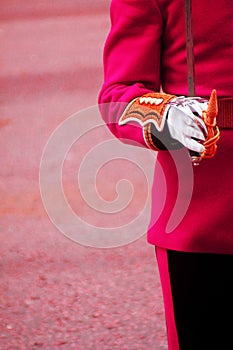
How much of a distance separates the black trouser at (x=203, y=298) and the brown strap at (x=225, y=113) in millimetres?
284

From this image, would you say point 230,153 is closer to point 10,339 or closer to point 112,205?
point 112,205

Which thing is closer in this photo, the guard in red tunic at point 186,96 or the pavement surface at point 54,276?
the guard in red tunic at point 186,96

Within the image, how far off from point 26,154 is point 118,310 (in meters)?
3.01

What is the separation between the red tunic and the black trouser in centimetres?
3

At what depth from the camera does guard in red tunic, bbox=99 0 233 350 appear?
204 centimetres

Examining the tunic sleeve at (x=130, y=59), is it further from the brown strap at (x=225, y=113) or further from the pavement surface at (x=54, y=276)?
the pavement surface at (x=54, y=276)

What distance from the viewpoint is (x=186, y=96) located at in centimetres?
206

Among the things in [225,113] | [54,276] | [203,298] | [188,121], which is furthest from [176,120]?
[54,276]

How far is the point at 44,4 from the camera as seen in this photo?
1577cm

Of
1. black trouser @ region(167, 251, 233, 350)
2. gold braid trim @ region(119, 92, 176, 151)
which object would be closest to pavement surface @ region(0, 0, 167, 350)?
black trouser @ region(167, 251, 233, 350)

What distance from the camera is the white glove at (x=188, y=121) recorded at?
182 cm

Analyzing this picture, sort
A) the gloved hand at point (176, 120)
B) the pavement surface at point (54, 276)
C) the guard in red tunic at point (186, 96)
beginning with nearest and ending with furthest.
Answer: the gloved hand at point (176, 120), the guard in red tunic at point (186, 96), the pavement surface at point (54, 276)

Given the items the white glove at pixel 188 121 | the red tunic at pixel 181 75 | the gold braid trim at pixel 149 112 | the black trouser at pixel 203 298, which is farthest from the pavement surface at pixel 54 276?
the white glove at pixel 188 121

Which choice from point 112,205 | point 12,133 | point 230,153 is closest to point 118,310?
point 112,205
